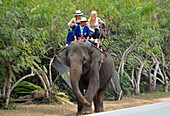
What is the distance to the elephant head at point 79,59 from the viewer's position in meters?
7.95

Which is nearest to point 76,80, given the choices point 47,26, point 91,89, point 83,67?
point 83,67

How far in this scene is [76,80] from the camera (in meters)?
7.97

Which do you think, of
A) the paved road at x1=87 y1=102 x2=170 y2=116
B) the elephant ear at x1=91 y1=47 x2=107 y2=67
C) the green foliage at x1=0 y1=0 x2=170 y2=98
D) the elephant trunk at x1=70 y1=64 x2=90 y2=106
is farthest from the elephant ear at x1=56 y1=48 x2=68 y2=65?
the paved road at x1=87 y1=102 x2=170 y2=116

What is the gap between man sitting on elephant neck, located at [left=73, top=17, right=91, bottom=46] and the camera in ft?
29.4

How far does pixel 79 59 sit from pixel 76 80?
63 cm

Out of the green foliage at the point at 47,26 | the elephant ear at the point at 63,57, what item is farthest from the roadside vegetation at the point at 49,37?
the elephant ear at the point at 63,57

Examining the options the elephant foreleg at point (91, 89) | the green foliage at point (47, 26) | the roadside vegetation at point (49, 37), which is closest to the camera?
the elephant foreleg at point (91, 89)

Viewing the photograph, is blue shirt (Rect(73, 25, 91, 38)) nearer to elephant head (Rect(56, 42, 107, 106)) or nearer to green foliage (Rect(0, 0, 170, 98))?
elephant head (Rect(56, 42, 107, 106))

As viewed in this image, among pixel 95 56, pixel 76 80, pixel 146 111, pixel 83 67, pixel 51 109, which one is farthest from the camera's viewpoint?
pixel 51 109

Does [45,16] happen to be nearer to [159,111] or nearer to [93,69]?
[93,69]

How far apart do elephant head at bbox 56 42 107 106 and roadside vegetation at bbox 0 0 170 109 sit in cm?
186

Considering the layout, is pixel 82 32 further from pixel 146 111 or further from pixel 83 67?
pixel 146 111

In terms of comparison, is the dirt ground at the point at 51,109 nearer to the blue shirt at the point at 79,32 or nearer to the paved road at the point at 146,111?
the paved road at the point at 146,111

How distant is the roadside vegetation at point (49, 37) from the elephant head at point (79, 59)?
1856mm
